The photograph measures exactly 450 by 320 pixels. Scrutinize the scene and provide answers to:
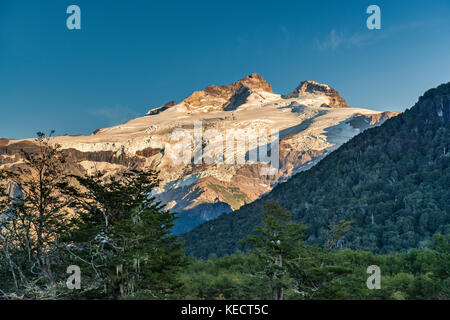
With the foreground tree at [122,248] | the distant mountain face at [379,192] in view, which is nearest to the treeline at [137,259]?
the foreground tree at [122,248]

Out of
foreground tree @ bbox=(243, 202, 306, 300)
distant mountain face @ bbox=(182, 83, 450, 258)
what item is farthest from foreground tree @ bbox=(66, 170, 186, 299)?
distant mountain face @ bbox=(182, 83, 450, 258)

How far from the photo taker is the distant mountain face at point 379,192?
109250 mm

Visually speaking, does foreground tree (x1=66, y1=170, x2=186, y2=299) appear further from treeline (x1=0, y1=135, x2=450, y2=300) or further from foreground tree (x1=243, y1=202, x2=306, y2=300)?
foreground tree (x1=243, y1=202, x2=306, y2=300)

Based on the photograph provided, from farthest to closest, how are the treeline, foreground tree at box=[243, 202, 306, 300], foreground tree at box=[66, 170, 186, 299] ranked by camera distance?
foreground tree at box=[243, 202, 306, 300]
foreground tree at box=[66, 170, 186, 299]
the treeline

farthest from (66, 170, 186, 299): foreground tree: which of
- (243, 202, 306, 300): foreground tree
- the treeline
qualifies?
(243, 202, 306, 300): foreground tree

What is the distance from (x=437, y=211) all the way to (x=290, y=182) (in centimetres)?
7249

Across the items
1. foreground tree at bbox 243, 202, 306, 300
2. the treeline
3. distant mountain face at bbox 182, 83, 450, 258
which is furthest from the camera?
distant mountain face at bbox 182, 83, 450, 258

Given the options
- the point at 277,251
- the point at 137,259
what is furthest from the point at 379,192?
the point at 137,259

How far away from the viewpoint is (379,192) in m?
136

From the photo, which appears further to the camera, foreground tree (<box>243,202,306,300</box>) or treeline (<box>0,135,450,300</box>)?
foreground tree (<box>243,202,306,300</box>)

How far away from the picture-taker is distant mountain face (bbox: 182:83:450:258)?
109 m

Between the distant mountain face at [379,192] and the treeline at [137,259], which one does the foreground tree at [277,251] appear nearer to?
the treeline at [137,259]

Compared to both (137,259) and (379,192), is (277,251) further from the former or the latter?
(379,192)
